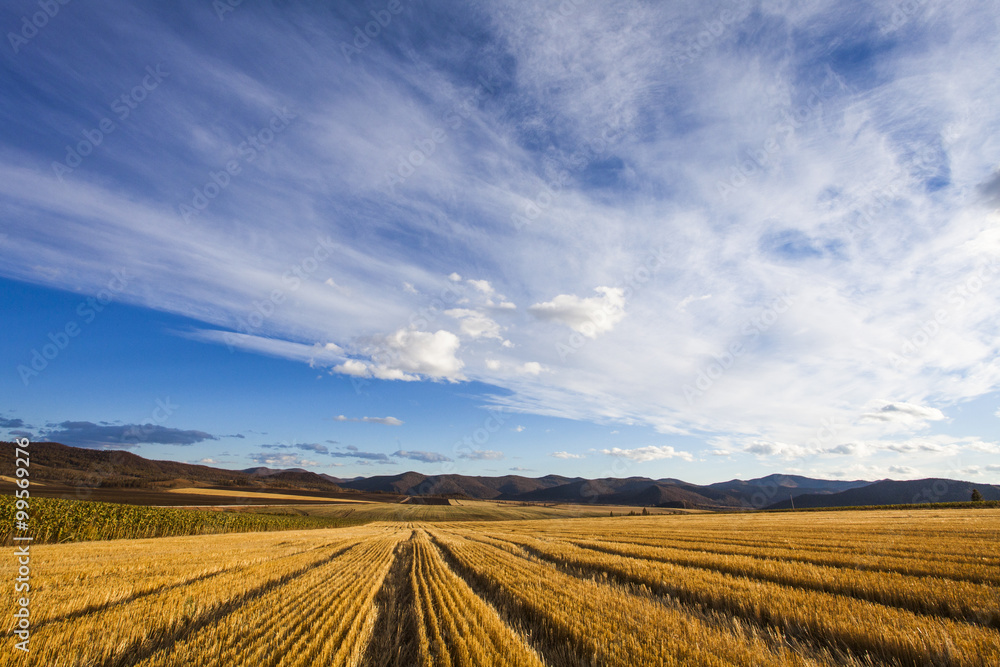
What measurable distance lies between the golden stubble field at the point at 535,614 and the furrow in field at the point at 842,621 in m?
0.03

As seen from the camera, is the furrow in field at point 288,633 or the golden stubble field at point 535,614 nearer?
the golden stubble field at point 535,614

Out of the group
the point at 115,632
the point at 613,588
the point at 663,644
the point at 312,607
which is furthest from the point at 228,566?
the point at 663,644

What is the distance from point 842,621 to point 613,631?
3584 mm

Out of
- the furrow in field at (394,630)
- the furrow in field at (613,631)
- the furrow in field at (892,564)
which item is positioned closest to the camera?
the furrow in field at (613,631)

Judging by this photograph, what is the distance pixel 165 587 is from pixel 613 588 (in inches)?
472

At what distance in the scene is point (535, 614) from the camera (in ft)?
27.2

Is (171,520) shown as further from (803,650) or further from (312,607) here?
(803,650)

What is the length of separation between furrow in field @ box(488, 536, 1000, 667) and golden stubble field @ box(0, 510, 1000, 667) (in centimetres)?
3

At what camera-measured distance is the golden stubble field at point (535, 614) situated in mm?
5605

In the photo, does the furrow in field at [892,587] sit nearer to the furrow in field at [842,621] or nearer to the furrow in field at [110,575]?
the furrow in field at [842,621]

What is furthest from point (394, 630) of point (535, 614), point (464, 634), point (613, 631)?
point (613, 631)

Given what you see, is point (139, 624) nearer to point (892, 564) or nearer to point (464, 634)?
point (464, 634)

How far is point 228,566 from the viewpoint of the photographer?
15141mm

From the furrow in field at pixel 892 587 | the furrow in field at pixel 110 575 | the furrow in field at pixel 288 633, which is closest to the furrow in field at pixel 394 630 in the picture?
the furrow in field at pixel 288 633
